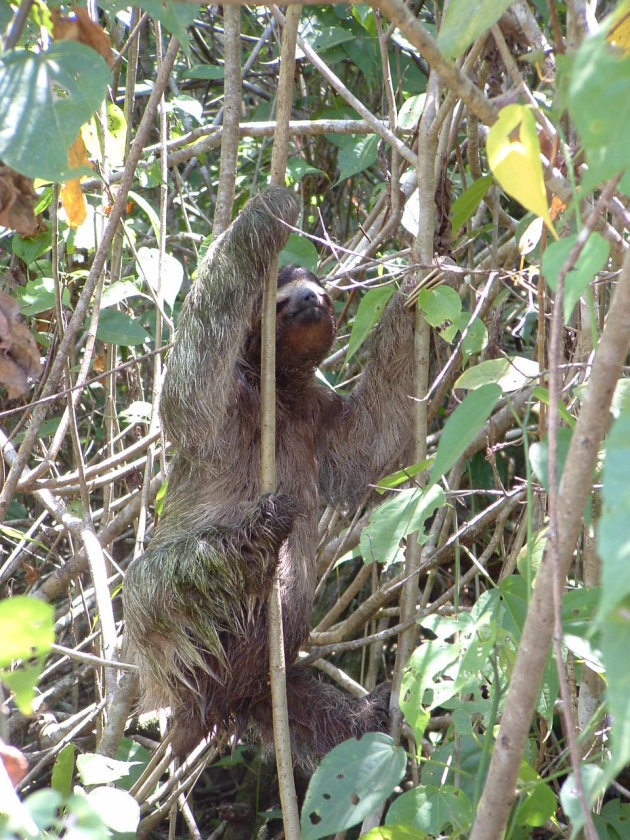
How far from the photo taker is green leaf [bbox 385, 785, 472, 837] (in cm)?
278

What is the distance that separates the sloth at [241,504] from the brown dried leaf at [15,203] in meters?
1.69

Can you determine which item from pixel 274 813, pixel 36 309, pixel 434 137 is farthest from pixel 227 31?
pixel 274 813

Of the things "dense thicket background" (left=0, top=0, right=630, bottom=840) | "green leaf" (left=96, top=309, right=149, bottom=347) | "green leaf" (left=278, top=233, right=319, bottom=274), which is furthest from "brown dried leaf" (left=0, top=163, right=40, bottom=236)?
"green leaf" (left=278, top=233, right=319, bottom=274)

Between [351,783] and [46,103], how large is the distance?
6.66 feet

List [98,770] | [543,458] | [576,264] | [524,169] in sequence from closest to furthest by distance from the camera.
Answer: [576,264] < [524,169] < [543,458] < [98,770]

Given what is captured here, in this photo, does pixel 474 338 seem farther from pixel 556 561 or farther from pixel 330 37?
pixel 330 37

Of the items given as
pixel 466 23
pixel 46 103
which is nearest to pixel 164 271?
pixel 46 103

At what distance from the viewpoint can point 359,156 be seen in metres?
5.20

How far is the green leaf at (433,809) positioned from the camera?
9.12ft

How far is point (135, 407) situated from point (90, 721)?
1858 millimetres

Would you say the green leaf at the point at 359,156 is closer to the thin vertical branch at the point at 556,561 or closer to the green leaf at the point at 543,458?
the green leaf at the point at 543,458

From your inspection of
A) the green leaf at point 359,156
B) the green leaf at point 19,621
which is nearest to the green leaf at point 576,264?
the green leaf at point 19,621

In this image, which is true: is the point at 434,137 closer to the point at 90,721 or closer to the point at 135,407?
the point at 135,407

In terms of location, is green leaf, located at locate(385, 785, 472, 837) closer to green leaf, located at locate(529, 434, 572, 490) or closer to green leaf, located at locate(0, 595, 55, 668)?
green leaf, located at locate(529, 434, 572, 490)
